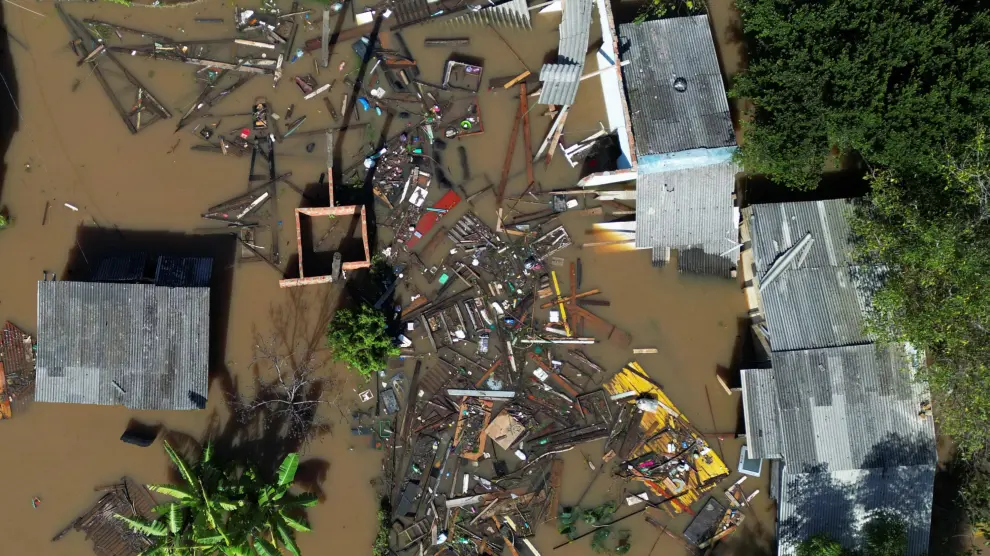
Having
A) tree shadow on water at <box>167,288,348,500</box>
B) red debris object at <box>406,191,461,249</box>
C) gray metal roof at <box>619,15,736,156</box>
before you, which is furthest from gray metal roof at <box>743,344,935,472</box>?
tree shadow on water at <box>167,288,348,500</box>

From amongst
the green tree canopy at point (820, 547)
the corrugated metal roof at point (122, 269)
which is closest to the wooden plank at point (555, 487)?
the green tree canopy at point (820, 547)

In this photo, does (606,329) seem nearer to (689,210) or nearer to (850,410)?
(689,210)

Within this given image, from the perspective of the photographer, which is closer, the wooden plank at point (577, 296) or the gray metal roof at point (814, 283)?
the gray metal roof at point (814, 283)

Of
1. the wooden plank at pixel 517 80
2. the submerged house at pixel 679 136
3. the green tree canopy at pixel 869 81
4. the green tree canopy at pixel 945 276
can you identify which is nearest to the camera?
the green tree canopy at pixel 945 276

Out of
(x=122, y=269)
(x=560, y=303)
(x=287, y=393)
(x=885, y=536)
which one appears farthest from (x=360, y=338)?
(x=885, y=536)

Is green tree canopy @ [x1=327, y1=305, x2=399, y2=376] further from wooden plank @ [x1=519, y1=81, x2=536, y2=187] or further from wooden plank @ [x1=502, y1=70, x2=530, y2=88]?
wooden plank @ [x1=502, y1=70, x2=530, y2=88]

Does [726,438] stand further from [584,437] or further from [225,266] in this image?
[225,266]

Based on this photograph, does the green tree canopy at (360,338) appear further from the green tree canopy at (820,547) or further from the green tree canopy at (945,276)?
the green tree canopy at (945,276)
